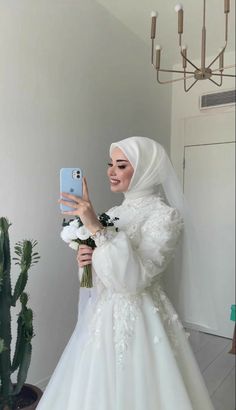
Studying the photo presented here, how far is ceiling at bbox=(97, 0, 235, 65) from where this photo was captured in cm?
238

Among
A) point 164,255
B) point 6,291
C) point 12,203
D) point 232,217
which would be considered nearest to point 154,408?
point 164,255

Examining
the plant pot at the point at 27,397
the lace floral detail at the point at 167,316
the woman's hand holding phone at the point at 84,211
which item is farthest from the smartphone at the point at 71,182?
the plant pot at the point at 27,397

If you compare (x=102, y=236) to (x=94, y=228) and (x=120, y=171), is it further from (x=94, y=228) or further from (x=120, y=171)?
(x=120, y=171)

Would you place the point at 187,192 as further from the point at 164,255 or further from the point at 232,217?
the point at 164,255

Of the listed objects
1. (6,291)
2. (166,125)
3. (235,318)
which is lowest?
(235,318)

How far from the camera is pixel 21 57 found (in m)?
1.90

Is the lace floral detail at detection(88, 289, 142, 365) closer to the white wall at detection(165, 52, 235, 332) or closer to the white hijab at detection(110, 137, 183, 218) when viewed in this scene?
the white hijab at detection(110, 137, 183, 218)

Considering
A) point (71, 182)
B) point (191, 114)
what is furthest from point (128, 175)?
point (191, 114)

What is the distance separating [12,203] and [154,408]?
1180 millimetres

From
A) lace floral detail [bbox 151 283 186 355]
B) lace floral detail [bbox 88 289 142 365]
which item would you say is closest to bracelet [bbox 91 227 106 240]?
lace floral detail [bbox 88 289 142 365]

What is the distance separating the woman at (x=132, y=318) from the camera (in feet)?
3.96

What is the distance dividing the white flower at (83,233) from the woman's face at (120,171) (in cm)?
30

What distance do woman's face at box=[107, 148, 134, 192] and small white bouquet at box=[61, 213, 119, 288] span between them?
19 centimetres

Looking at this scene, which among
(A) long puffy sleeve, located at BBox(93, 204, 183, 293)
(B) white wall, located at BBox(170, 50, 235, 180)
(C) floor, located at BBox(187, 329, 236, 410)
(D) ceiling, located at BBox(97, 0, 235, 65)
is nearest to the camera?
(A) long puffy sleeve, located at BBox(93, 204, 183, 293)
